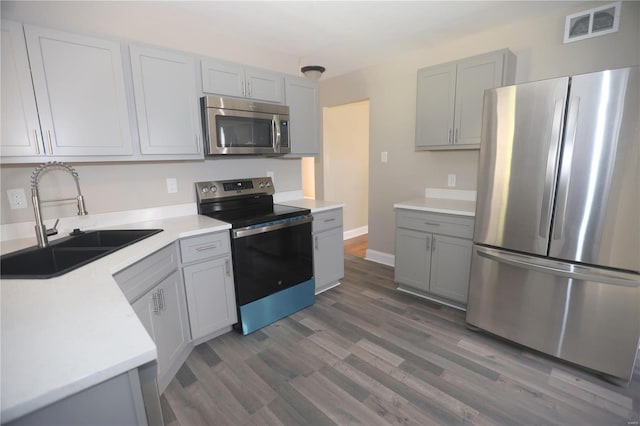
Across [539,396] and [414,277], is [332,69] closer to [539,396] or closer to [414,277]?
[414,277]

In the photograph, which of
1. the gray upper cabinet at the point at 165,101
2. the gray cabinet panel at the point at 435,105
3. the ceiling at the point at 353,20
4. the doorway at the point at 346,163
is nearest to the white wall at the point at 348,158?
the doorway at the point at 346,163

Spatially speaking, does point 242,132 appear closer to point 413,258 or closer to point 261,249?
point 261,249

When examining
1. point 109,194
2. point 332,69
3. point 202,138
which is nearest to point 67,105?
point 109,194

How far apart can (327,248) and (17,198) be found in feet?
7.57

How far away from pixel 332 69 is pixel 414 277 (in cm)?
279

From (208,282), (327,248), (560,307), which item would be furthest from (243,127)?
(560,307)

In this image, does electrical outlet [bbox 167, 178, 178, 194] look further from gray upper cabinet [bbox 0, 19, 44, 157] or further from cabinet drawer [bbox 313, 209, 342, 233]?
cabinet drawer [bbox 313, 209, 342, 233]

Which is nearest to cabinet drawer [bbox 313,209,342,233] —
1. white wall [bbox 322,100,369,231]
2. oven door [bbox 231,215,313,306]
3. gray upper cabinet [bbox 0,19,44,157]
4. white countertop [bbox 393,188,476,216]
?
oven door [bbox 231,215,313,306]

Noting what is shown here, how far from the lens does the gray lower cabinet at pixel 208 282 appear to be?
2.01 meters

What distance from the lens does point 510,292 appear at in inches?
82.2

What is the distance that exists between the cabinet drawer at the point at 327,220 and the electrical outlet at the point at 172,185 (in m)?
1.23

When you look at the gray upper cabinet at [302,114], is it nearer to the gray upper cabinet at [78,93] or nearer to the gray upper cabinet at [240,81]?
the gray upper cabinet at [240,81]

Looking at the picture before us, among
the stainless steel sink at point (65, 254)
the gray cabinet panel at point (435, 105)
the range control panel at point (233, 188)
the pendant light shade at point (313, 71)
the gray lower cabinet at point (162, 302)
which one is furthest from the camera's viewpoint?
the pendant light shade at point (313, 71)

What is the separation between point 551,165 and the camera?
182 cm
